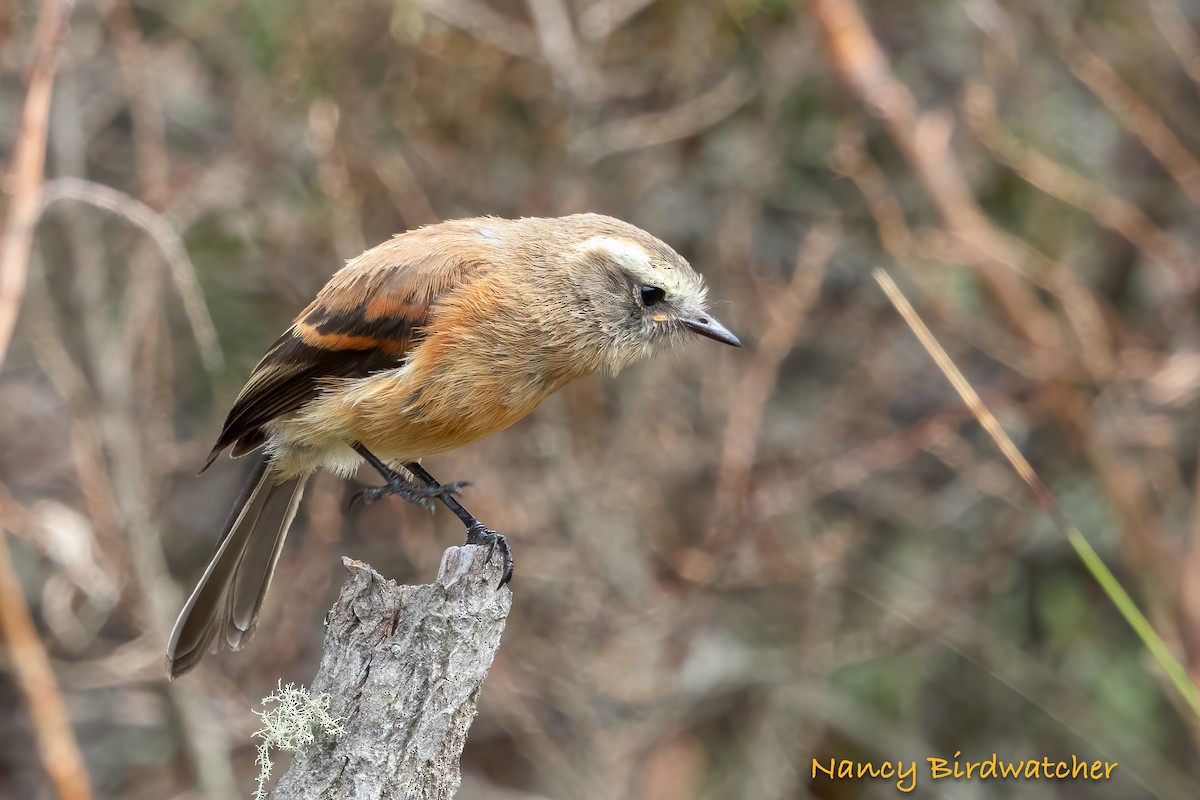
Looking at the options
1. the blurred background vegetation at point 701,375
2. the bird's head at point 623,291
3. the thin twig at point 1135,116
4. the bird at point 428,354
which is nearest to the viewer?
the bird at point 428,354

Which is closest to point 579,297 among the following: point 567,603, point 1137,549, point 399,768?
point 399,768

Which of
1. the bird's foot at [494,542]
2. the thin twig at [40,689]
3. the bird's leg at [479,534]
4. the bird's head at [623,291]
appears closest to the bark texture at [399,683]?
the bird's leg at [479,534]

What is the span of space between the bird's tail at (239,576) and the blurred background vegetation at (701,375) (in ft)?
4.40

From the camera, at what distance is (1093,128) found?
8.12 metres

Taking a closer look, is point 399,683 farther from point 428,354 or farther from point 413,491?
point 413,491

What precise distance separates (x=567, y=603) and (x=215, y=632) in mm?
2479

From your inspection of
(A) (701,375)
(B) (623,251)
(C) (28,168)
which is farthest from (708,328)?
(A) (701,375)

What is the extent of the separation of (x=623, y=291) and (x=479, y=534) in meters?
0.92

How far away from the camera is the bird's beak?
4.48 meters

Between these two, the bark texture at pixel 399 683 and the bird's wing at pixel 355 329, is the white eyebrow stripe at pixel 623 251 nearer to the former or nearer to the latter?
the bird's wing at pixel 355 329

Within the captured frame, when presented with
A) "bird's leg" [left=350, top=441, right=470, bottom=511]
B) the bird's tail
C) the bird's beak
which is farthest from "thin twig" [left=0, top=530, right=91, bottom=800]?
the bird's beak

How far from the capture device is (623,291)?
4.58 metres

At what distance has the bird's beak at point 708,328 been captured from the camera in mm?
4482

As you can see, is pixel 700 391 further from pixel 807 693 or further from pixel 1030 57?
pixel 1030 57
